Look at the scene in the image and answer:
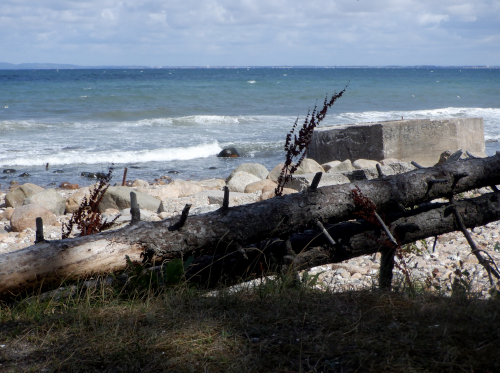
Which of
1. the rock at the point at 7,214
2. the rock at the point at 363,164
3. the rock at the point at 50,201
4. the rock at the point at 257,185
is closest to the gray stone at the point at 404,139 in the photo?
the rock at the point at 363,164

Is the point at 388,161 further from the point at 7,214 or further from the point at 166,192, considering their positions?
the point at 7,214

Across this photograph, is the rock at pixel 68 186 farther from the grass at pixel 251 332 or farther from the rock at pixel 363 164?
the grass at pixel 251 332

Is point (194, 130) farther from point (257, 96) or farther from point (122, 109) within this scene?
point (257, 96)

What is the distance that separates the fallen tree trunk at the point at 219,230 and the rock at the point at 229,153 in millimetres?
11292

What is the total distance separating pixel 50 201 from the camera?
7.77m

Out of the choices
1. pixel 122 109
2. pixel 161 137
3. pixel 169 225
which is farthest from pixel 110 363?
pixel 122 109

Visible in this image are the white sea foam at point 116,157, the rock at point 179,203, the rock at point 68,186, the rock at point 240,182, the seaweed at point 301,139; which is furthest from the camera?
the white sea foam at point 116,157

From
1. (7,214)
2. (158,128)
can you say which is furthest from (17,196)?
(158,128)

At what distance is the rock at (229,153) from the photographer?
48.4 feet

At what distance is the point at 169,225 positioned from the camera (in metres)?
3.12

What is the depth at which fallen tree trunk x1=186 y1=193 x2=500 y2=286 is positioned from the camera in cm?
325

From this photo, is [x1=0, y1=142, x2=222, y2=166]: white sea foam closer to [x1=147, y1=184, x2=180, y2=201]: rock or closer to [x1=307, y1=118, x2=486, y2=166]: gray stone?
[x1=147, y1=184, x2=180, y2=201]: rock

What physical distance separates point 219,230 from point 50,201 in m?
5.67

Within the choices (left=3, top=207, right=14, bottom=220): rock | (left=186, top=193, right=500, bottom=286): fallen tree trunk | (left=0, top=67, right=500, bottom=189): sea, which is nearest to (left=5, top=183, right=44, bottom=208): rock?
(left=3, top=207, right=14, bottom=220): rock
